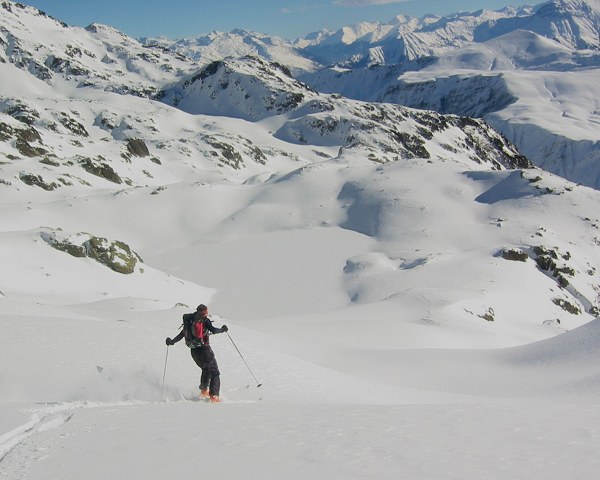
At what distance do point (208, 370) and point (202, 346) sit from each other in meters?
0.54

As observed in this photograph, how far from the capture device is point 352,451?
20.4 ft

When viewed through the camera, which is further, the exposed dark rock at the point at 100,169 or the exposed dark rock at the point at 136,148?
the exposed dark rock at the point at 136,148

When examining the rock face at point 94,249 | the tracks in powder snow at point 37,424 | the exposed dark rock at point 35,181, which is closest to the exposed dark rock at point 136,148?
the exposed dark rock at point 35,181

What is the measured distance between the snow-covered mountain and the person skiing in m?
0.48

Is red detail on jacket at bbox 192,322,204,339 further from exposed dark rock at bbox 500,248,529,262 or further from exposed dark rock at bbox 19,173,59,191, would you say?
exposed dark rock at bbox 19,173,59,191

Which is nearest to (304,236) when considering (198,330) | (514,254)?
(514,254)

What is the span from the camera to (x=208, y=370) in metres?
11.2

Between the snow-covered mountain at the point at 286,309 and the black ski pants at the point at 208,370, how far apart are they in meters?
0.41

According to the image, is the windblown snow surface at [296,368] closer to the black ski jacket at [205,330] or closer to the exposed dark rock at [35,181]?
the black ski jacket at [205,330]

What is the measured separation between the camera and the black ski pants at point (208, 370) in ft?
36.5

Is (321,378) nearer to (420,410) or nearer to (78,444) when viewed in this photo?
(420,410)

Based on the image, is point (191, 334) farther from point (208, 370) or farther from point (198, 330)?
point (208, 370)

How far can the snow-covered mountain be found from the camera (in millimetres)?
6609

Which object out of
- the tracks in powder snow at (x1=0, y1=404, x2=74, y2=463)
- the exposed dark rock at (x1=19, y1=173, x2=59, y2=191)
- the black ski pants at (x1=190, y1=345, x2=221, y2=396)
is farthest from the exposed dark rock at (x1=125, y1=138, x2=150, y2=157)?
the tracks in powder snow at (x1=0, y1=404, x2=74, y2=463)
